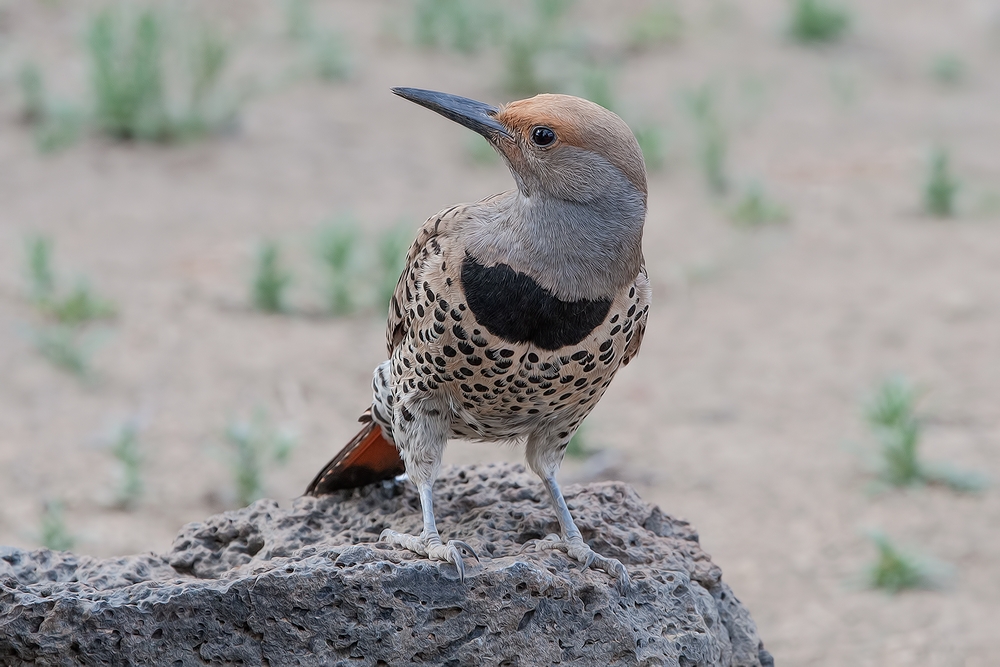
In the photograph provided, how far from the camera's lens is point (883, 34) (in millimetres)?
14289

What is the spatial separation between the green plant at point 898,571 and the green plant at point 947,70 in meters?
8.49

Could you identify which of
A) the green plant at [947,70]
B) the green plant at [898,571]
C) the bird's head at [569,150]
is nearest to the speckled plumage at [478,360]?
the bird's head at [569,150]

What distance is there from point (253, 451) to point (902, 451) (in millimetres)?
3399

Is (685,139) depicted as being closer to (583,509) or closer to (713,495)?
(713,495)

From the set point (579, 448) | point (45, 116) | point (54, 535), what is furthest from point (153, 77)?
point (54, 535)

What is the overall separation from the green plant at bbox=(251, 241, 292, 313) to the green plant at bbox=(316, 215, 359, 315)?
28 centimetres

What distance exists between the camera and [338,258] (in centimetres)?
791

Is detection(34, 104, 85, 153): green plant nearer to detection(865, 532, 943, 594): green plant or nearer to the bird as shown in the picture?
the bird

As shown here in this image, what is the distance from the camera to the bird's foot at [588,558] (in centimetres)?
358

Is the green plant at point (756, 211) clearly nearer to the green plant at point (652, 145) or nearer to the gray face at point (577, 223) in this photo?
the green plant at point (652, 145)

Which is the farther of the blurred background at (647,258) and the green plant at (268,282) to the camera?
the green plant at (268,282)

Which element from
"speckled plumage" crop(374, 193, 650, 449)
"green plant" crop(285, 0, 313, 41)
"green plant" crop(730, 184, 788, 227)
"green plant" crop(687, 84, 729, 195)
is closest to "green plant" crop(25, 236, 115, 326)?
"speckled plumage" crop(374, 193, 650, 449)

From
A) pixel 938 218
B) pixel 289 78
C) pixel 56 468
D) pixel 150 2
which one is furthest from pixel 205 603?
pixel 150 2

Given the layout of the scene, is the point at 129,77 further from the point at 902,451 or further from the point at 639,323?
the point at 639,323
